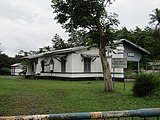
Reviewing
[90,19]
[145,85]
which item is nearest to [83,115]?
[145,85]

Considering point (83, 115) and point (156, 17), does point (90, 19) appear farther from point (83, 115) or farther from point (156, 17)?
point (156, 17)

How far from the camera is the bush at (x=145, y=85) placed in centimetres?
1279

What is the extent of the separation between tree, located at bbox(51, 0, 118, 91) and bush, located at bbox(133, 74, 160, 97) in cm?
356

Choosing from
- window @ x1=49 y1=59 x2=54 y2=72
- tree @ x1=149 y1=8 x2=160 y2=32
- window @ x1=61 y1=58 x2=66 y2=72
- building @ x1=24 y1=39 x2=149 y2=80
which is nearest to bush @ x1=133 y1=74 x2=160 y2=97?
building @ x1=24 y1=39 x2=149 y2=80

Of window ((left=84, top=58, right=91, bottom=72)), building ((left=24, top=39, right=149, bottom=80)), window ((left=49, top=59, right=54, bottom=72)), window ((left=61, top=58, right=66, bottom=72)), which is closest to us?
building ((left=24, top=39, right=149, bottom=80))

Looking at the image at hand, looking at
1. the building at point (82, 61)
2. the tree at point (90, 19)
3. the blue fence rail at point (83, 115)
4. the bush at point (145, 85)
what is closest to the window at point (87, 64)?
the building at point (82, 61)

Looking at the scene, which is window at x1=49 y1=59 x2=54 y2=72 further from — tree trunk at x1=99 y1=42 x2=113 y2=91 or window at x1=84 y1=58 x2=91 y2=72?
tree trunk at x1=99 y1=42 x2=113 y2=91

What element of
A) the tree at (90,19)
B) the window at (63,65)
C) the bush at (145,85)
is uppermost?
the tree at (90,19)

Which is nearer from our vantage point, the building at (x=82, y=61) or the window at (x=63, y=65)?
the building at (x=82, y=61)

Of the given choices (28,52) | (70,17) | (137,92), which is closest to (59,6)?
(70,17)

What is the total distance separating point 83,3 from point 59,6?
58.9 inches

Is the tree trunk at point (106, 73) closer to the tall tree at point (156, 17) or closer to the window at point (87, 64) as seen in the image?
the window at point (87, 64)

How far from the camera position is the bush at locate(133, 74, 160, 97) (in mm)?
12792

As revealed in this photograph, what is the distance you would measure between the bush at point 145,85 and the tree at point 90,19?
356cm
